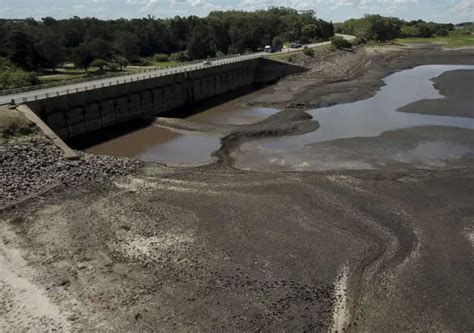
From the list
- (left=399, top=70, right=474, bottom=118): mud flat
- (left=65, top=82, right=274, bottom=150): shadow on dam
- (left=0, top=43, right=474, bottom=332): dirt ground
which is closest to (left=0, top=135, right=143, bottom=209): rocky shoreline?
(left=0, top=43, right=474, bottom=332): dirt ground

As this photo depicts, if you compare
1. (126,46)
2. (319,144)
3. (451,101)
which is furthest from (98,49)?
(451,101)

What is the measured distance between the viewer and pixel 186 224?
2725cm

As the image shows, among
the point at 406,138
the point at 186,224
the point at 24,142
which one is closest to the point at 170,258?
the point at 186,224

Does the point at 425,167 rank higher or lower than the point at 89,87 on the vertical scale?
lower

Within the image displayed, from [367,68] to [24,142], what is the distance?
294 feet

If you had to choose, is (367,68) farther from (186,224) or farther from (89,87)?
(186,224)

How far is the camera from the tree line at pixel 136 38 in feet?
266

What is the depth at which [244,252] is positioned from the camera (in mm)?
24359

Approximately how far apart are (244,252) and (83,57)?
68.1 metres

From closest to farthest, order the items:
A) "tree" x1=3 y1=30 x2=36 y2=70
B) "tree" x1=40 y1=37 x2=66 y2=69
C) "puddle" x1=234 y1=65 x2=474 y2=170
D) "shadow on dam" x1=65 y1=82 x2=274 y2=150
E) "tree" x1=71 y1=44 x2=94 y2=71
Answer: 1. "puddle" x1=234 y1=65 x2=474 y2=170
2. "shadow on dam" x1=65 y1=82 x2=274 y2=150
3. "tree" x1=3 y1=30 x2=36 y2=70
4. "tree" x1=40 y1=37 x2=66 y2=69
5. "tree" x1=71 y1=44 x2=94 y2=71

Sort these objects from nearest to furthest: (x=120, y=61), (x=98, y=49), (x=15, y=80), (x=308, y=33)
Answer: (x=15, y=80)
(x=98, y=49)
(x=120, y=61)
(x=308, y=33)

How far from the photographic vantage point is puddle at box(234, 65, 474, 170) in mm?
39562

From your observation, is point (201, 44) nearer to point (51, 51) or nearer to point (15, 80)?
point (51, 51)

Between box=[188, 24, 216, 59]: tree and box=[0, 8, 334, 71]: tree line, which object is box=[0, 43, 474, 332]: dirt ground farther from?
box=[188, 24, 216, 59]: tree
